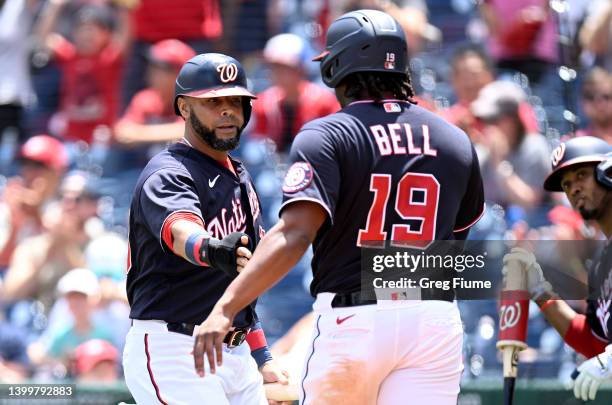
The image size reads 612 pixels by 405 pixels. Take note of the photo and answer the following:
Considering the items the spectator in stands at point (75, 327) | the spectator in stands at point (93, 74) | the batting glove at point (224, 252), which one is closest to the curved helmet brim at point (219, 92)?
the batting glove at point (224, 252)

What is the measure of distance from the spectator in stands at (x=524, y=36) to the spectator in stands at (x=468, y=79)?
0.74 ft

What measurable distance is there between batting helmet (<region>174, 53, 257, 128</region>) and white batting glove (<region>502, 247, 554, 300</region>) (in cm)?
143

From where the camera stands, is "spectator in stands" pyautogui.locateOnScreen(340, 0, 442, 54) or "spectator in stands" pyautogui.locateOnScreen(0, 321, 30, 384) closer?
"spectator in stands" pyautogui.locateOnScreen(0, 321, 30, 384)

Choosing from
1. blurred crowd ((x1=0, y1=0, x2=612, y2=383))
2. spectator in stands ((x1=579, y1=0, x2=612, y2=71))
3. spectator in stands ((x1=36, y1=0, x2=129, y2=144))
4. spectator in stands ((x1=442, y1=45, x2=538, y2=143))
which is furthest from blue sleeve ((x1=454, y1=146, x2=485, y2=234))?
spectator in stands ((x1=36, y1=0, x2=129, y2=144))

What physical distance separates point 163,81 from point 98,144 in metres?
0.77

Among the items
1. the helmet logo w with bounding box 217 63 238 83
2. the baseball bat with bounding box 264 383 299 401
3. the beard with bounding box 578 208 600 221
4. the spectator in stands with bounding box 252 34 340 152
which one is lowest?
the baseball bat with bounding box 264 383 299 401

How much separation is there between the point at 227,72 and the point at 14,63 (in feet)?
17.8

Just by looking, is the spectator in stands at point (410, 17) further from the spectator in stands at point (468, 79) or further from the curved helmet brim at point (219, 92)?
the curved helmet brim at point (219, 92)

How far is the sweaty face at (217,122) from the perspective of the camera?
450 centimetres

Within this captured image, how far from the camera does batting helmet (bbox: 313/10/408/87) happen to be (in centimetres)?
394

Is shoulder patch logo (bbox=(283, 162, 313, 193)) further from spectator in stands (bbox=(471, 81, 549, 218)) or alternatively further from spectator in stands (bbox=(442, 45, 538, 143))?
spectator in stands (bbox=(442, 45, 538, 143))

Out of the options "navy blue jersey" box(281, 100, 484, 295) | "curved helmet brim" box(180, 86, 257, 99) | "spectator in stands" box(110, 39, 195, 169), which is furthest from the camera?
"spectator in stands" box(110, 39, 195, 169)

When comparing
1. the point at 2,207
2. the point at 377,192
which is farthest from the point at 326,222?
the point at 2,207

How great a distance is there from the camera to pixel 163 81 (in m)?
8.61
